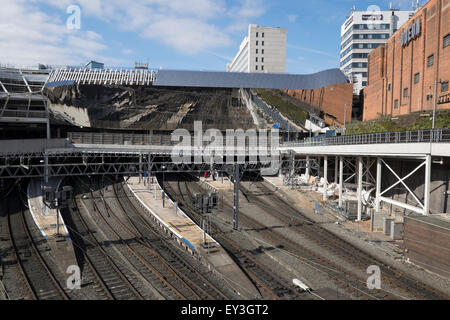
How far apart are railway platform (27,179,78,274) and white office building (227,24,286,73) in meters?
71.0

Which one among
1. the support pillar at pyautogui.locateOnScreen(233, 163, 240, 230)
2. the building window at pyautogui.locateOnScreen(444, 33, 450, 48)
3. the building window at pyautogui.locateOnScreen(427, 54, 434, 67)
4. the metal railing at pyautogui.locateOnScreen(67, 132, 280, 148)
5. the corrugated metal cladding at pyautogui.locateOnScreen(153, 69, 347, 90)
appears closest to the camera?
the support pillar at pyautogui.locateOnScreen(233, 163, 240, 230)

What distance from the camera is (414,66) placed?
35656mm

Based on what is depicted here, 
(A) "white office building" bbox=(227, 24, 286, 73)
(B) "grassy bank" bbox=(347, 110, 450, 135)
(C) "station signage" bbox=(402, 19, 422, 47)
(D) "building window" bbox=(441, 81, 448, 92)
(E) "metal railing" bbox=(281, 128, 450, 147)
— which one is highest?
(A) "white office building" bbox=(227, 24, 286, 73)

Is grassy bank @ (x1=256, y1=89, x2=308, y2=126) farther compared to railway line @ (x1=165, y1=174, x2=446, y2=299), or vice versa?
grassy bank @ (x1=256, y1=89, x2=308, y2=126)

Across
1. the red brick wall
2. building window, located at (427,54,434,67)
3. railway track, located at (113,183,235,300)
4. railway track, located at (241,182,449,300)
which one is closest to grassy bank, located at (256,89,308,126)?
the red brick wall

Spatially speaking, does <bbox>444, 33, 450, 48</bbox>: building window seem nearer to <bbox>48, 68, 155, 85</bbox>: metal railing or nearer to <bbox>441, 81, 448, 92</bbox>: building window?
<bbox>441, 81, 448, 92</bbox>: building window

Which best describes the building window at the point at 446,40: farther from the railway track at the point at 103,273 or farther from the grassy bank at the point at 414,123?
the railway track at the point at 103,273

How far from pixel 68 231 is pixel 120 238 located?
3422 millimetres

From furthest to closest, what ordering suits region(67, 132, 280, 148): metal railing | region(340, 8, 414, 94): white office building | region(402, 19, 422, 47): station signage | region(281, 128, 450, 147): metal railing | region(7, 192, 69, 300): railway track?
region(340, 8, 414, 94): white office building
region(67, 132, 280, 148): metal railing
region(402, 19, 422, 47): station signage
region(281, 128, 450, 147): metal railing
region(7, 192, 69, 300): railway track

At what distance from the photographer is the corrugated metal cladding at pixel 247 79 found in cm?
5034

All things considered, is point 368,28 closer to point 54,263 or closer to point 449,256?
point 449,256

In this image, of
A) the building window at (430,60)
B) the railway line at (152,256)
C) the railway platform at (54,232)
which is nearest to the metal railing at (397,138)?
the railway line at (152,256)

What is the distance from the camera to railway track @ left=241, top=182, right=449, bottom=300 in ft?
45.3

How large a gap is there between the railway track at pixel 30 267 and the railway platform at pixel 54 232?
0.66 m
